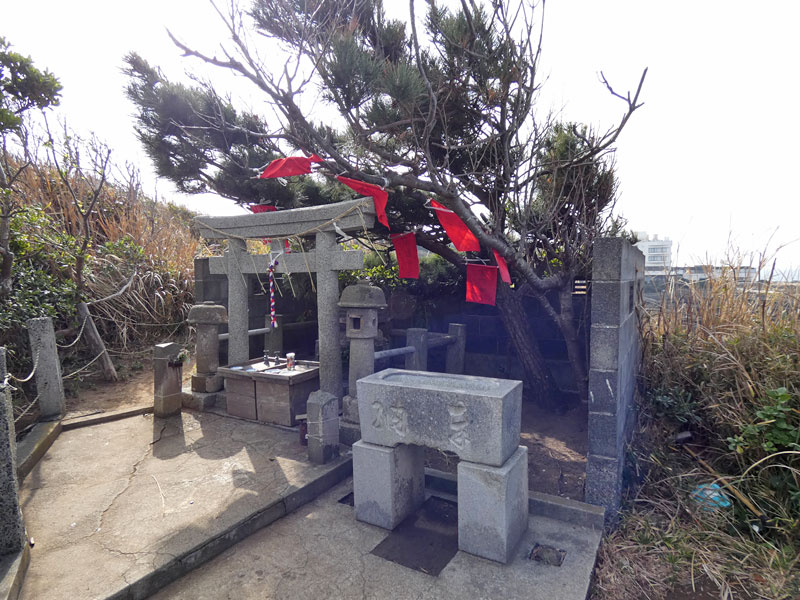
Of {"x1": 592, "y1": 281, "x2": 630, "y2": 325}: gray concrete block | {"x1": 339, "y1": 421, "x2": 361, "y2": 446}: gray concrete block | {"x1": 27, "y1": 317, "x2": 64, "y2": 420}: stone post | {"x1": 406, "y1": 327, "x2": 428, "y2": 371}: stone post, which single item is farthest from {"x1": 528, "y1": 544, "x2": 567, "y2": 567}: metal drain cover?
{"x1": 27, "y1": 317, "x2": 64, "y2": 420}: stone post

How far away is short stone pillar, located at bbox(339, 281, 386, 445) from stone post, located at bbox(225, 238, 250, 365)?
5.64 ft

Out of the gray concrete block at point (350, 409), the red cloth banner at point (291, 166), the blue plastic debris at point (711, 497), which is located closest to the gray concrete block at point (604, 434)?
the blue plastic debris at point (711, 497)

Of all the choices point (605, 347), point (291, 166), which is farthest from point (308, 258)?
point (605, 347)

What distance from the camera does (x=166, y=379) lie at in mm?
5363

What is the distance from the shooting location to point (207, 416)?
5.47 meters

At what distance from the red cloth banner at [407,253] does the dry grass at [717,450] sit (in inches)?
114

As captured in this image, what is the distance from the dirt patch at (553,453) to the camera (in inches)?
158

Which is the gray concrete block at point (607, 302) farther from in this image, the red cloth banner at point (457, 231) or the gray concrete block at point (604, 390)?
the red cloth banner at point (457, 231)

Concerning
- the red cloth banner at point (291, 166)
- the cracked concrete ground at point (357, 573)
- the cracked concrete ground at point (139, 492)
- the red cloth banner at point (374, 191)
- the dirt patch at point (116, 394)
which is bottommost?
the cracked concrete ground at point (357, 573)

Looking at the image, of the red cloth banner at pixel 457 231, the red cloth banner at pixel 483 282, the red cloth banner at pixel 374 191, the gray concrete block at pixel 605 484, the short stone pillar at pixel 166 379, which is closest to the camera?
the gray concrete block at pixel 605 484

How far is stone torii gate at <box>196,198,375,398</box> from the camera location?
15.5 ft

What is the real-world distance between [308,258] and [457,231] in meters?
1.82

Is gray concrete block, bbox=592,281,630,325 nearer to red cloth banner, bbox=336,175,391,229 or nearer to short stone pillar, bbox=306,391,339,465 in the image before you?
red cloth banner, bbox=336,175,391,229

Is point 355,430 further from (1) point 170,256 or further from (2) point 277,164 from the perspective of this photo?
(1) point 170,256
